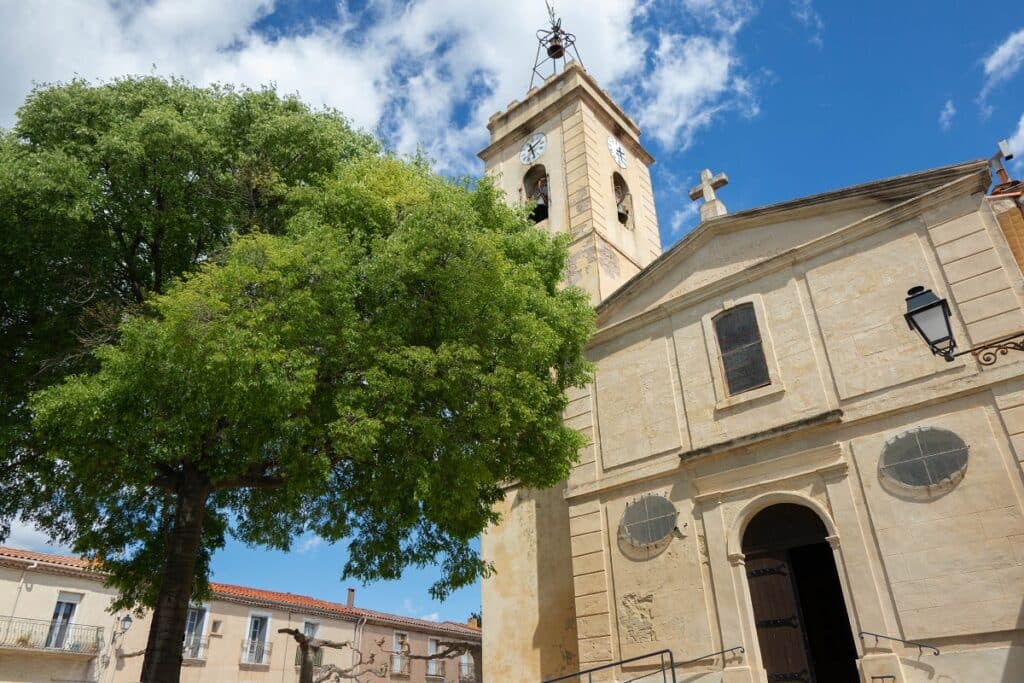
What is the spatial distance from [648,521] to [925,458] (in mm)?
4254

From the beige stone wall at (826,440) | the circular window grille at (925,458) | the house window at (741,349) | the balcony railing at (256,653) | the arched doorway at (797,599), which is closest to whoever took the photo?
the beige stone wall at (826,440)

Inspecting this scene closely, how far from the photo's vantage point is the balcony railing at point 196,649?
987 inches

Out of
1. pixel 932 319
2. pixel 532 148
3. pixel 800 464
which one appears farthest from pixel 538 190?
pixel 932 319

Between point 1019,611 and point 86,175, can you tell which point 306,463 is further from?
point 1019,611

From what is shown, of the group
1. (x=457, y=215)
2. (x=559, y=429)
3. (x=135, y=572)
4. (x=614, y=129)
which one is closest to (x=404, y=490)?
(x=559, y=429)

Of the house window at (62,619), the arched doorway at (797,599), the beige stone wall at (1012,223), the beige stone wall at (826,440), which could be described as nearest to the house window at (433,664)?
the house window at (62,619)

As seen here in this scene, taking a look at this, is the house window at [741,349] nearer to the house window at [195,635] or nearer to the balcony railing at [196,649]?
the house window at [195,635]

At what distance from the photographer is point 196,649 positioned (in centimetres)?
2520

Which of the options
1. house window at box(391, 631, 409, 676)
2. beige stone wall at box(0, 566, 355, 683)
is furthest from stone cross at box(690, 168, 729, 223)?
house window at box(391, 631, 409, 676)

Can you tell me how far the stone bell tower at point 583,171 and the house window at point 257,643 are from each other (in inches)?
730

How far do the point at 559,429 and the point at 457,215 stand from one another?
129 inches

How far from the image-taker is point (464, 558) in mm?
10617

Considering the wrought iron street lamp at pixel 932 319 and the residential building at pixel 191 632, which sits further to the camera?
the residential building at pixel 191 632

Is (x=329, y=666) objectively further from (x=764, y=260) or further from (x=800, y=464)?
(x=764, y=260)
